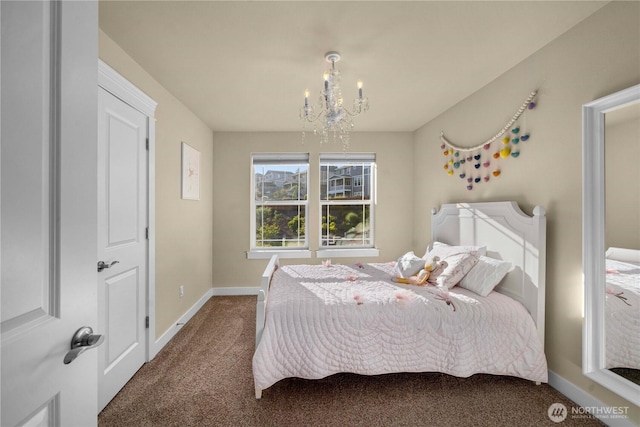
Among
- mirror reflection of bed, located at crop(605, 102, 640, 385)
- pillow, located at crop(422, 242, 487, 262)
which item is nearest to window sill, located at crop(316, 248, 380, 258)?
pillow, located at crop(422, 242, 487, 262)

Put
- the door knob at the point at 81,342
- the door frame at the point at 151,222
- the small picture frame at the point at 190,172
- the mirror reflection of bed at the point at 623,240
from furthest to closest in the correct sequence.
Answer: the small picture frame at the point at 190,172 < the door frame at the point at 151,222 < the mirror reflection of bed at the point at 623,240 < the door knob at the point at 81,342

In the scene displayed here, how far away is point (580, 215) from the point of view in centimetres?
183

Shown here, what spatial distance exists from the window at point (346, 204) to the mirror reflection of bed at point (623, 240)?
286 cm

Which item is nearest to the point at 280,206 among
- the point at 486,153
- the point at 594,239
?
the point at 486,153

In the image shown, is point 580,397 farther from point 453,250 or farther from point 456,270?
point 453,250

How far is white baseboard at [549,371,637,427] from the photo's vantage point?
162 cm

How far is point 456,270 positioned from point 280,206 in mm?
2712

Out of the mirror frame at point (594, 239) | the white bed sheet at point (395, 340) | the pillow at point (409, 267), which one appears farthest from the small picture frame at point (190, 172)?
the mirror frame at point (594, 239)

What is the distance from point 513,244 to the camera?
2262 millimetres

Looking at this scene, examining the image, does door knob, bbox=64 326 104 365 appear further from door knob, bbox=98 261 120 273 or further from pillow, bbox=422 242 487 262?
pillow, bbox=422 242 487 262

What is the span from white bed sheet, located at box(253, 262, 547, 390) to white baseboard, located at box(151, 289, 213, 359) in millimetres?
1218

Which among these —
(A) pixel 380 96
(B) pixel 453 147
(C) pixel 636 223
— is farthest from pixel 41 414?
(B) pixel 453 147

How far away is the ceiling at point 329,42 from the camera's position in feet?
5.53

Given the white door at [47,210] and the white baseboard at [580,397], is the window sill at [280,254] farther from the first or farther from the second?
the white door at [47,210]
